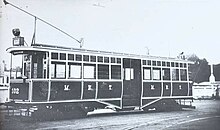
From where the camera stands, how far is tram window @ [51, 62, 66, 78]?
2404mm

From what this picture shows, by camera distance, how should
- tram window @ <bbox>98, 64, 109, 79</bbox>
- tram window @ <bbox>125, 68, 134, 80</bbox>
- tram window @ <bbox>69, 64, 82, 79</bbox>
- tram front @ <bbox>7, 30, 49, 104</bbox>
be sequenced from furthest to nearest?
tram window @ <bbox>125, 68, 134, 80</bbox>, tram window @ <bbox>98, 64, 109, 79</bbox>, tram window @ <bbox>69, 64, 82, 79</bbox>, tram front @ <bbox>7, 30, 49, 104</bbox>

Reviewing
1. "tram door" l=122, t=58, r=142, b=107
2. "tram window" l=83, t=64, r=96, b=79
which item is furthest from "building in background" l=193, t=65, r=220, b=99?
"tram window" l=83, t=64, r=96, b=79

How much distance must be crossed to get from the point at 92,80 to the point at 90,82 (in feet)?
0.08

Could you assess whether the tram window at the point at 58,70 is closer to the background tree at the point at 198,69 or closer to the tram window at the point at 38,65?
the tram window at the point at 38,65

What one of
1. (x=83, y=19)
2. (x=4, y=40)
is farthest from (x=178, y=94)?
(x=4, y=40)

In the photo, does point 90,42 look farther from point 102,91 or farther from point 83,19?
point 102,91

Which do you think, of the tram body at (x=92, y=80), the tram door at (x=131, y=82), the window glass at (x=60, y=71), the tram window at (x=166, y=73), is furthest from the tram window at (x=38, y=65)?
the tram window at (x=166, y=73)

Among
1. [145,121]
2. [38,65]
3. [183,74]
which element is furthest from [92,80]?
[183,74]

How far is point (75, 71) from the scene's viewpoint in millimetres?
2486

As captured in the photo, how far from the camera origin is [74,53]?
2500mm

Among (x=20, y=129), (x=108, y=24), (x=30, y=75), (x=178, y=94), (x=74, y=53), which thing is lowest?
(x=20, y=129)

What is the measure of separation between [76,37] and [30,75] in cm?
50

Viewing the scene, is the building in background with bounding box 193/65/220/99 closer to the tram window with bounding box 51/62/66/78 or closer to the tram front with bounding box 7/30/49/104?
the tram window with bounding box 51/62/66/78

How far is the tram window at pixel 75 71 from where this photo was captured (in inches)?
97.3
